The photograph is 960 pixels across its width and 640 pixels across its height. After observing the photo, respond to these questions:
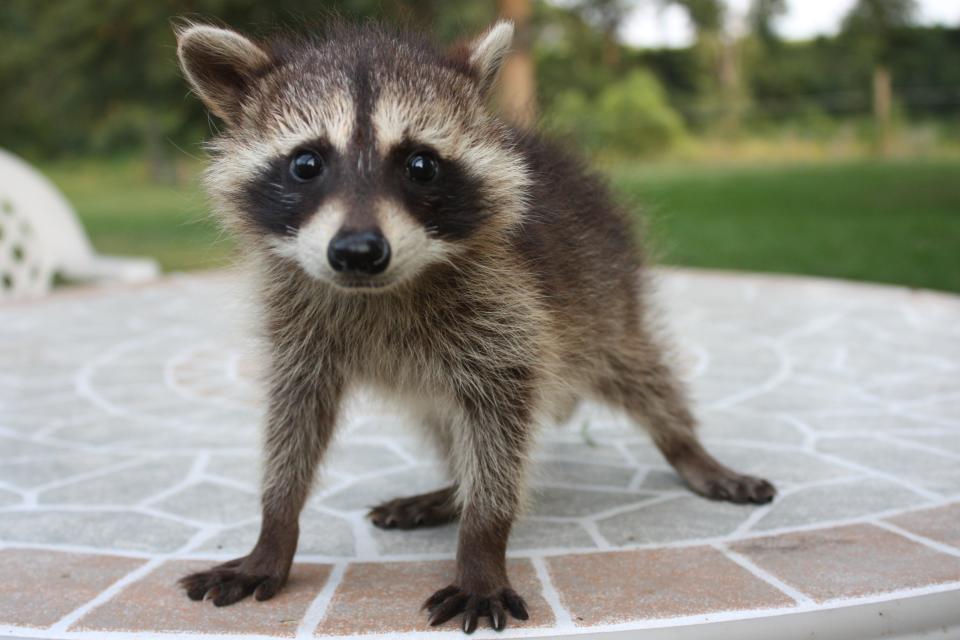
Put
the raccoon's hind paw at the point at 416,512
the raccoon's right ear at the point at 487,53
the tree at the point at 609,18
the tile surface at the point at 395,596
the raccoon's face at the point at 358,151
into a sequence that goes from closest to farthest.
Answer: the raccoon's face at the point at 358,151 → the tile surface at the point at 395,596 → the raccoon's right ear at the point at 487,53 → the raccoon's hind paw at the point at 416,512 → the tree at the point at 609,18

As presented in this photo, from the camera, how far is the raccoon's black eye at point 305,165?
217cm

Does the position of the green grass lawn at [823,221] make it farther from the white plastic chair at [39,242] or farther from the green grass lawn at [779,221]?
the white plastic chair at [39,242]

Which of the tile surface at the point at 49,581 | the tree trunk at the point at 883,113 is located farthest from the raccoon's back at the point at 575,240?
the tree trunk at the point at 883,113

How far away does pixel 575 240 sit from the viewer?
2809 mm

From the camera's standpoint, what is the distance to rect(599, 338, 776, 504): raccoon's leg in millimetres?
3031

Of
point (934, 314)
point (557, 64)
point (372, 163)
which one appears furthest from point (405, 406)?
point (557, 64)

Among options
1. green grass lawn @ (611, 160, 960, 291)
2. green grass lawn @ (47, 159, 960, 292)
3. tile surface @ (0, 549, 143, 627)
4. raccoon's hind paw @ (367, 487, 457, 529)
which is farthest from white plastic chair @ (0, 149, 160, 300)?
raccoon's hind paw @ (367, 487, 457, 529)

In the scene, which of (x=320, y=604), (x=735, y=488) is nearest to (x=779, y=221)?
(x=735, y=488)

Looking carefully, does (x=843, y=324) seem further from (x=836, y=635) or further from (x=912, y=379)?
(x=836, y=635)

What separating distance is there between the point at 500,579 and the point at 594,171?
5.35ft

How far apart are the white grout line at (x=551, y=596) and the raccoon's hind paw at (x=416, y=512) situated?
0.41 metres

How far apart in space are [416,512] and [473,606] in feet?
2.23

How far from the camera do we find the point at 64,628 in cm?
217

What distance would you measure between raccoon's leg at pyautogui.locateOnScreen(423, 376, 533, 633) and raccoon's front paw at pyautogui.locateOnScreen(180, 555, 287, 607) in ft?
1.38
